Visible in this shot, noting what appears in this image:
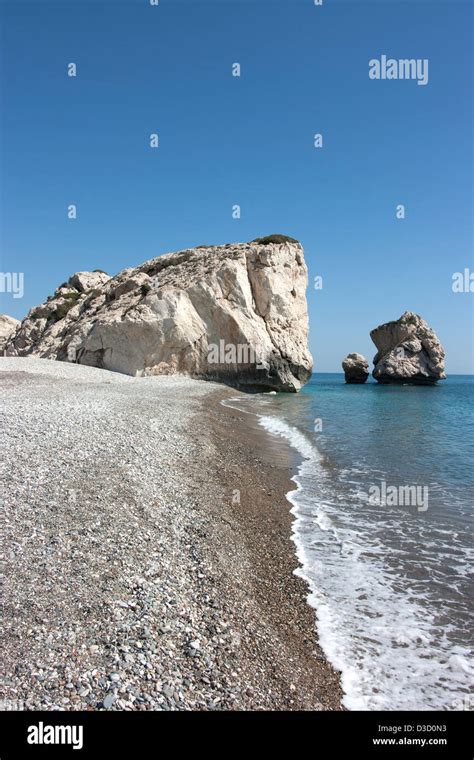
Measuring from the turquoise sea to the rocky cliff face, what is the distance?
1271 inches

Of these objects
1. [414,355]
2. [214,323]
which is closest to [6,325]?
[214,323]

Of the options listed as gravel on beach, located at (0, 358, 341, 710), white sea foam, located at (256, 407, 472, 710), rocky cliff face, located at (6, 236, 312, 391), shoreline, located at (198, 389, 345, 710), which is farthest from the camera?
rocky cliff face, located at (6, 236, 312, 391)

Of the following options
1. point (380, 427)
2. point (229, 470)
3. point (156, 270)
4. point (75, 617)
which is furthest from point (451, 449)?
point (156, 270)

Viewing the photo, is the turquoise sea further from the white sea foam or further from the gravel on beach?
the gravel on beach

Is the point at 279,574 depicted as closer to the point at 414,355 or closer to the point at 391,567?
the point at 391,567

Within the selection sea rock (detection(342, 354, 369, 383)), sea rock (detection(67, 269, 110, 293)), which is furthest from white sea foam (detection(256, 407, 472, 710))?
sea rock (detection(342, 354, 369, 383))

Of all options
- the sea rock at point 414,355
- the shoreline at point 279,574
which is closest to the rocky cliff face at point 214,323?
the shoreline at point 279,574

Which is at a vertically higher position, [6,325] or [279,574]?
[6,325]

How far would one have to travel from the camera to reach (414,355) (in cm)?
8469

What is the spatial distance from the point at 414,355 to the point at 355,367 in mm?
12601

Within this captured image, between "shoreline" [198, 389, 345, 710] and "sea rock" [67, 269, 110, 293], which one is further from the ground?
"sea rock" [67, 269, 110, 293]

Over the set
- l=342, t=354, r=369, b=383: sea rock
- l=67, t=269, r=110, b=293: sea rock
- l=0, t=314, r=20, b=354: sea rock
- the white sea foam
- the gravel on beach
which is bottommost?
the white sea foam

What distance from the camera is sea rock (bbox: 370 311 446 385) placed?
8425 centimetres
